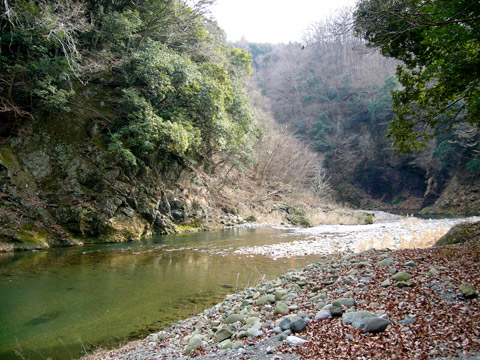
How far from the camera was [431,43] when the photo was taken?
20.2ft

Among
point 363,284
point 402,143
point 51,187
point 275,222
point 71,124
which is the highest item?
point 71,124

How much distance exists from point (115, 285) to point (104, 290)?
13.8 inches

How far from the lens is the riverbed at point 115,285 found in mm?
4348

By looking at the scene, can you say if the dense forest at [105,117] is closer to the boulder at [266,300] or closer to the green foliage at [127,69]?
the green foliage at [127,69]

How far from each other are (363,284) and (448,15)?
13.6 ft

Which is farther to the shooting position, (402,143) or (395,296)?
(402,143)

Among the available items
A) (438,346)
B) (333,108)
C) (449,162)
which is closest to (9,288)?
(438,346)

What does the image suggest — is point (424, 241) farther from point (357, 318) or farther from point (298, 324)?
point (298, 324)

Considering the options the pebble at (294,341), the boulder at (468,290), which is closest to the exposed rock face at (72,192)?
the pebble at (294,341)

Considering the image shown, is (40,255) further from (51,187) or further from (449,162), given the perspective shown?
(449,162)

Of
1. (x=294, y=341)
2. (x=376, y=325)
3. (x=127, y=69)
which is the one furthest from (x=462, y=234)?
(x=127, y=69)

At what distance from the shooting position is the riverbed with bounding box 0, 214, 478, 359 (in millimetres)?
4348

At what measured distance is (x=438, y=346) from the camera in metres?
2.22

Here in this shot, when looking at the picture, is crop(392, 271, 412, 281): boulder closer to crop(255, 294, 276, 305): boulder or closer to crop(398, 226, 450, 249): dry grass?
crop(255, 294, 276, 305): boulder
